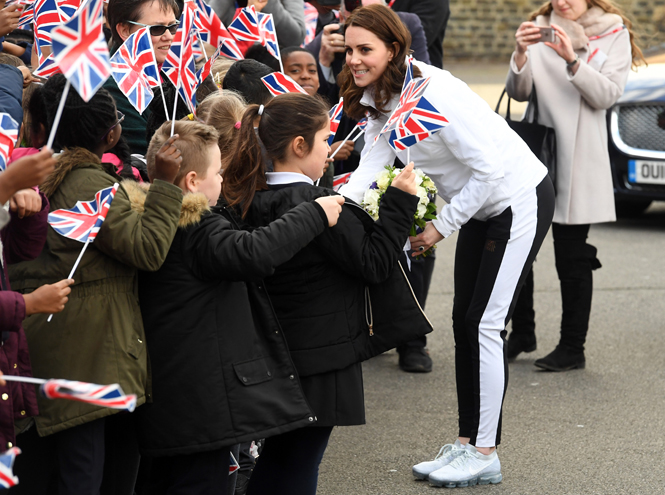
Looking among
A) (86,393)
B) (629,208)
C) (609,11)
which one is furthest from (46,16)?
(629,208)

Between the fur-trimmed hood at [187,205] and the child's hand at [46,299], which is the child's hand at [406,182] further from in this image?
the child's hand at [46,299]

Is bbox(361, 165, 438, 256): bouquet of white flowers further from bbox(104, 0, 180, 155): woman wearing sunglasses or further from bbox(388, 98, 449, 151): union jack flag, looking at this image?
bbox(104, 0, 180, 155): woman wearing sunglasses

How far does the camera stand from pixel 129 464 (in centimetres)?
304

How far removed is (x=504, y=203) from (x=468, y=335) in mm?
554

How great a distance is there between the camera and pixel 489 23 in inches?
917

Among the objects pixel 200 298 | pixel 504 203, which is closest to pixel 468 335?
pixel 504 203

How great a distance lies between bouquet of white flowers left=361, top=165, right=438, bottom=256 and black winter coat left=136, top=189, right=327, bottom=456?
419mm

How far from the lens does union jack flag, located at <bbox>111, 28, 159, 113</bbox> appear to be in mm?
3406

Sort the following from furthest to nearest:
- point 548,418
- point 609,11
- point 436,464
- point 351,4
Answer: point 351,4 → point 609,11 → point 548,418 → point 436,464

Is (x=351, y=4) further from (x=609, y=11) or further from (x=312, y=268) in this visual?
(x=312, y=268)

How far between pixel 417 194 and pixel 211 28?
2036 mm

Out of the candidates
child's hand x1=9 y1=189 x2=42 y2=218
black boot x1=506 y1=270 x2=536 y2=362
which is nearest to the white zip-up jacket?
child's hand x1=9 y1=189 x2=42 y2=218

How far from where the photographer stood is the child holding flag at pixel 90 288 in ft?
8.70

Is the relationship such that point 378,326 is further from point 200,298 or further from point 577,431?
point 577,431
